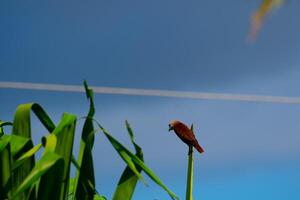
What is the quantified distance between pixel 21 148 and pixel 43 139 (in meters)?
0.09

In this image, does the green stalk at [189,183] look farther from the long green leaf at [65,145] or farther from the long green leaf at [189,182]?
the long green leaf at [65,145]

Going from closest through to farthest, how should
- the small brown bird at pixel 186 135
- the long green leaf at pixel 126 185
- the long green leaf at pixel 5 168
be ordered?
the long green leaf at pixel 5 168 < the long green leaf at pixel 126 185 < the small brown bird at pixel 186 135

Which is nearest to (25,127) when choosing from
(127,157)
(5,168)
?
(5,168)

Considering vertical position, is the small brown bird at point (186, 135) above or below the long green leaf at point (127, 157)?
above

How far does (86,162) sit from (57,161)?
0.10 metres

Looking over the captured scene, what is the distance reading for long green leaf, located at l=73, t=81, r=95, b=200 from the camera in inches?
24.9

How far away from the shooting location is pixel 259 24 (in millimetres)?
241

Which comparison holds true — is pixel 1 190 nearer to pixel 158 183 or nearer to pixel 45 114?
pixel 45 114

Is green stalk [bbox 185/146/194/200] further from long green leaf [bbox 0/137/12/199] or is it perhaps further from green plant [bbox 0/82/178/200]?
long green leaf [bbox 0/137/12/199]

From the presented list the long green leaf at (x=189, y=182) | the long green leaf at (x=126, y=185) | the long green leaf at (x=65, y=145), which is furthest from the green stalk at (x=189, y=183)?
the long green leaf at (x=65, y=145)

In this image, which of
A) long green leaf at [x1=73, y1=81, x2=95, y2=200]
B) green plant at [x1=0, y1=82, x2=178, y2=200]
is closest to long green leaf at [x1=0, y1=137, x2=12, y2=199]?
green plant at [x1=0, y1=82, x2=178, y2=200]

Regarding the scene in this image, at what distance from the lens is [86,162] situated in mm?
634

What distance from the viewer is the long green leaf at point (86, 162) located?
2.07 ft

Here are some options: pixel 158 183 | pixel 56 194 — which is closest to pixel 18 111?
pixel 56 194
